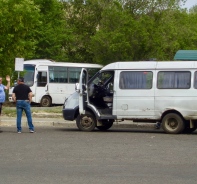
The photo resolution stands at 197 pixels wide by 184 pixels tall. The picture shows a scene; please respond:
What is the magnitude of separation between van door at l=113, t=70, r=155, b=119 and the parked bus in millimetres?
18516

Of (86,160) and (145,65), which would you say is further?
(145,65)

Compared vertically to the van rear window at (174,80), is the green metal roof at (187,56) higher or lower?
higher

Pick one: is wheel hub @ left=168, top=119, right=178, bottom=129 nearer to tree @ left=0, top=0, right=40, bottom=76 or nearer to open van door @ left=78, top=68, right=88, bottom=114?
open van door @ left=78, top=68, right=88, bottom=114

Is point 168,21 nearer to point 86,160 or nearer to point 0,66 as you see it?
point 0,66

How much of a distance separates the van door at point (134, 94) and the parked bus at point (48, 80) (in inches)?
729

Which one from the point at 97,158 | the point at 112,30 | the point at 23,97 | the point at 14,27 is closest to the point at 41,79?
the point at 112,30

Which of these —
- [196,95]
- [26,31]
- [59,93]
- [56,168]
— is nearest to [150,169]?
[56,168]

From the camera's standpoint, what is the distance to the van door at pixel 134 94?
2017 centimetres

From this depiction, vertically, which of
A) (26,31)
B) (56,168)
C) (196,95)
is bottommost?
→ (56,168)

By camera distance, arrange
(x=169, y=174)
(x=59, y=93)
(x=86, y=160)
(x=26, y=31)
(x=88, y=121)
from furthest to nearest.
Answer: (x=59, y=93), (x=26, y=31), (x=88, y=121), (x=86, y=160), (x=169, y=174)

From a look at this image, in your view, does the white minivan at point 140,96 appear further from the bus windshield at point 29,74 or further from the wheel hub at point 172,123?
the bus windshield at point 29,74

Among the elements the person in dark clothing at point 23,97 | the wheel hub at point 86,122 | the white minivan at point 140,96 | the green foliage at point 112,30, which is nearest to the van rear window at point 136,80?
the white minivan at point 140,96

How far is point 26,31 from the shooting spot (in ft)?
92.0

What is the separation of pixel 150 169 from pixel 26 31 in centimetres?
1694
